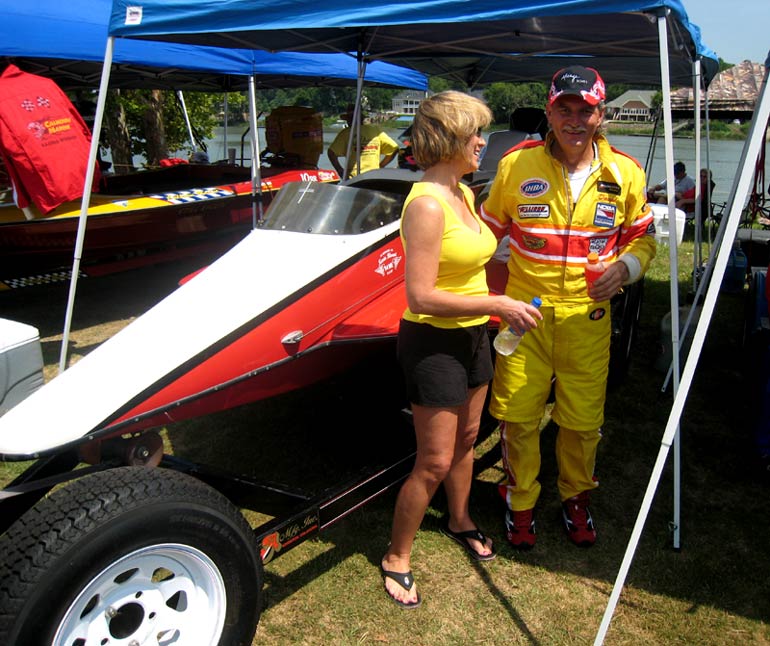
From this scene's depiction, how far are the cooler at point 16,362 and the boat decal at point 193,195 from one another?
4.13m

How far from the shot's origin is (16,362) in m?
3.20

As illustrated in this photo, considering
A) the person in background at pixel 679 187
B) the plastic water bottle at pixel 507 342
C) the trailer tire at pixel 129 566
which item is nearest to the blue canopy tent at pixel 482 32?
the plastic water bottle at pixel 507 342

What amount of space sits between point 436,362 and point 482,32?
3.34m

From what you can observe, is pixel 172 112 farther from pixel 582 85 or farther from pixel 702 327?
pixel 702 327

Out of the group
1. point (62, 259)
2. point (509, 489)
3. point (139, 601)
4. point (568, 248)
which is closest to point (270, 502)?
point (139, 601)

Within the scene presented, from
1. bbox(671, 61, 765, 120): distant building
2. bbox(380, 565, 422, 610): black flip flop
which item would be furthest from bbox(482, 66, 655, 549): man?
bbox(671, 61, 765, 120): distant building

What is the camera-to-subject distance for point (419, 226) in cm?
214

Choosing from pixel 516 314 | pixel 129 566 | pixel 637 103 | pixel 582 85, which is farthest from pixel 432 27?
pixel 637 103

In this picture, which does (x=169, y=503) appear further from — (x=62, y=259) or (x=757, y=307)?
(x=62, y=259)

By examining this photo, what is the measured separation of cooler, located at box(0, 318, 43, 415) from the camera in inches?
124

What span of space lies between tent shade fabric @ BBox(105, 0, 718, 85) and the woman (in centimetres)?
81

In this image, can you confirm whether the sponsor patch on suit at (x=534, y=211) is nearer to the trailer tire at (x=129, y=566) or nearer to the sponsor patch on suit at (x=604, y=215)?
the sponsor patch on suit at (x=604, y=215)

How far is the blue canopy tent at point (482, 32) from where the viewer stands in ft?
8.28

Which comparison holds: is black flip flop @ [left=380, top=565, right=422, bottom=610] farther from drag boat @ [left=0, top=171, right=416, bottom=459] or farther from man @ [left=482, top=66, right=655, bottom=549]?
drag boat @ [left=0, top=171, right=416, bottom=459]
